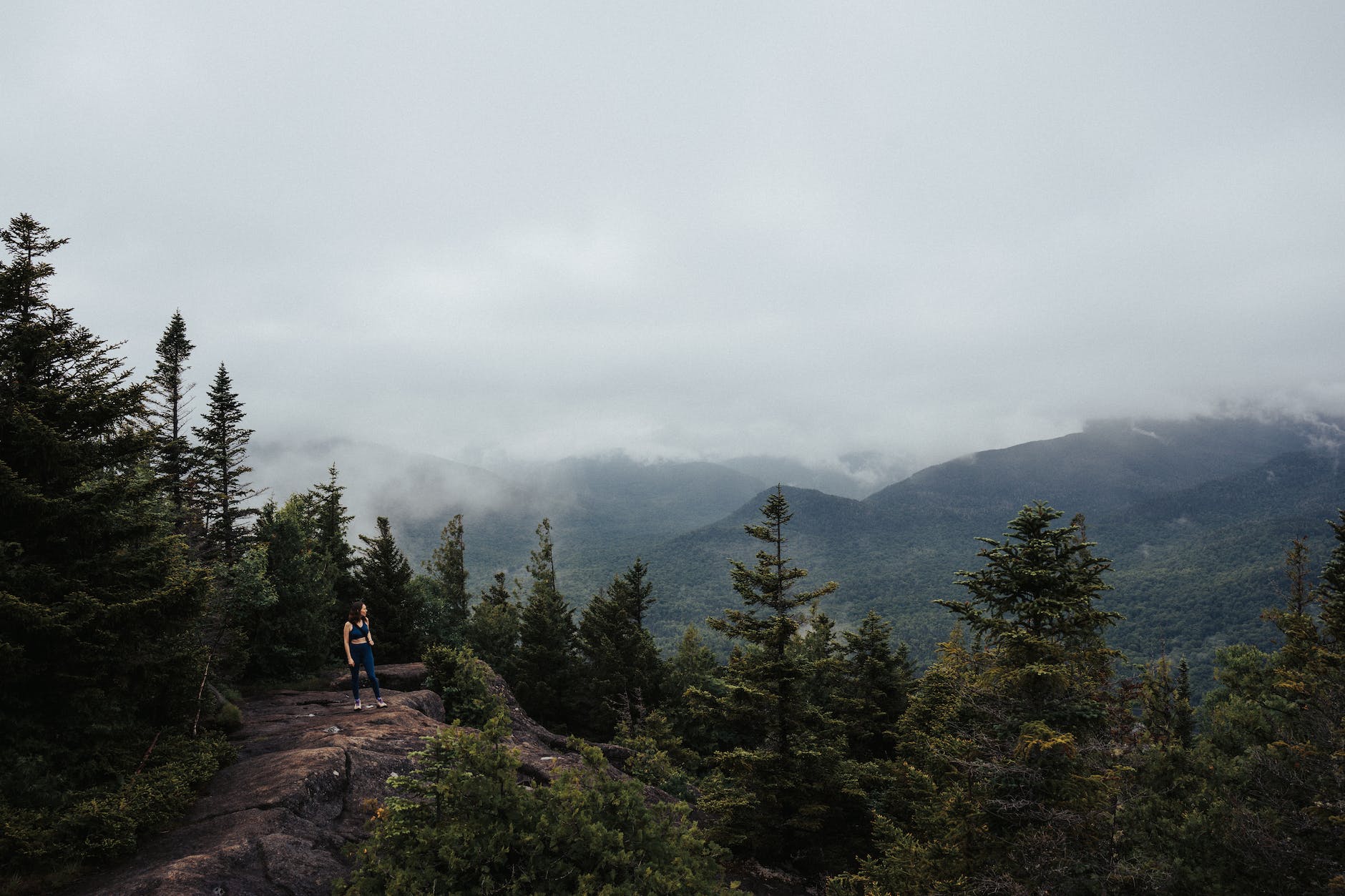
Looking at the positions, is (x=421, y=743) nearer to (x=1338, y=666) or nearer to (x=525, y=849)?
(x=525, y=849)

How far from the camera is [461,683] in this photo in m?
19.9

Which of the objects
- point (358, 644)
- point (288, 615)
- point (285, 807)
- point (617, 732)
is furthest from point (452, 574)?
point (285, 807)

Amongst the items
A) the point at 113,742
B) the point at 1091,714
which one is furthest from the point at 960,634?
the point at 113,742

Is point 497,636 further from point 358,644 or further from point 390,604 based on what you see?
point 358,644

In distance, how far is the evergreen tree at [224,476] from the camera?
29922 mm

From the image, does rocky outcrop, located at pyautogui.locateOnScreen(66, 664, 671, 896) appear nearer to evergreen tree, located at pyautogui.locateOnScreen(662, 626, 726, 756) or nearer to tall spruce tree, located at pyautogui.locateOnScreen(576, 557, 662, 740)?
evergreen tree, located at pyautogui.locateOnScreen(662, 626, 726, 756)

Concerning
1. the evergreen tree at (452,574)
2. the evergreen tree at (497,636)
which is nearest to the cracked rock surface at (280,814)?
the evergreen tree at (497,636)

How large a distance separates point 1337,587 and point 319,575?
1696 inches

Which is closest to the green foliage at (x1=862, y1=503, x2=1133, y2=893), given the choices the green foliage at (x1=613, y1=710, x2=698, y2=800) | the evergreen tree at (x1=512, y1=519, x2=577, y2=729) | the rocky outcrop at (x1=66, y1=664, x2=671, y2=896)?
the green foliage at (x1=613, y1=710, x2=698, y2=800)

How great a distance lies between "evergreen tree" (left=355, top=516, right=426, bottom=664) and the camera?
34.1 m

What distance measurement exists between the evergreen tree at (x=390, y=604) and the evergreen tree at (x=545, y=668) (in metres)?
8.32

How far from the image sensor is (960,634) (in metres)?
34.5

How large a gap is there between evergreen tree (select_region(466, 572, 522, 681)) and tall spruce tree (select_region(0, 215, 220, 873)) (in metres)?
31.9

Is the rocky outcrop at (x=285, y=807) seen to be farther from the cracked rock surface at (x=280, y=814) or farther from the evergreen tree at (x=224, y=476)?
the evergreen tree at (x=224, y=476)
